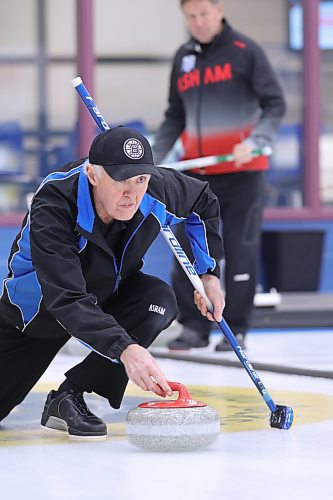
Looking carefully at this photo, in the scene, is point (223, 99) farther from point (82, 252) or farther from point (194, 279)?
point (82, 252)

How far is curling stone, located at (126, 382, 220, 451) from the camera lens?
308 cm

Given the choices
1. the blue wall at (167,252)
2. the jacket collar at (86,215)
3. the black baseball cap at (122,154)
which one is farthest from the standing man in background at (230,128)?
the black baseball cap at (122,154)

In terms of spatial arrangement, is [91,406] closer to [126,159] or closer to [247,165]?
[126,159]

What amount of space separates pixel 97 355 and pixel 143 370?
0.55 m

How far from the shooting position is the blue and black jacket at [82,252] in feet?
10.00

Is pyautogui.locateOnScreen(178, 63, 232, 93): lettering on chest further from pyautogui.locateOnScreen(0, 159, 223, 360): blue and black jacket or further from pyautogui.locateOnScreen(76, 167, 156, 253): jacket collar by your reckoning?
pyautogui.locateOnScreen(76, 167, 156, 253): jacket collar

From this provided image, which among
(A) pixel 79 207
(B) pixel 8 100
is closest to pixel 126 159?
(A) pixel 79 207

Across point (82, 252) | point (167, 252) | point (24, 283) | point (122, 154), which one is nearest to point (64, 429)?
point (24, 283)

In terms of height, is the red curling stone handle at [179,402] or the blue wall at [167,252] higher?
the red curling stone handle at [179,402]

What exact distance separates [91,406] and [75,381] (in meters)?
0.51

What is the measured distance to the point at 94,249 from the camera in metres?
3.23

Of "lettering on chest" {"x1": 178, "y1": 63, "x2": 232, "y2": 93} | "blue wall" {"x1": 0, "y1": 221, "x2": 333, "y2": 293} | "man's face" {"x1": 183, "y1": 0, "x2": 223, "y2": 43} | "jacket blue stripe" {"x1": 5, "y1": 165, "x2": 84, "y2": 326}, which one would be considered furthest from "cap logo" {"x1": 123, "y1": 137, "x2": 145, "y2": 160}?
"blue wall" {"x1": 0, "y1": 221, "x2": 333, "y2": 293}

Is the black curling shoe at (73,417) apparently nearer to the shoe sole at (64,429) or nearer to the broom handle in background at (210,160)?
the shoe sole at (64,429)

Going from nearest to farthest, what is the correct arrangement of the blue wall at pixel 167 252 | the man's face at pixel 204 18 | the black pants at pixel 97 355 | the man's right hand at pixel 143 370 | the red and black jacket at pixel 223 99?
the man's right hand at pixel 143 370 → the black pants at pixel 97 355 → the man's face at pixel 204 18 → the red and black jacket at pixel 223 99 → the blue wall at pixel 167 252
